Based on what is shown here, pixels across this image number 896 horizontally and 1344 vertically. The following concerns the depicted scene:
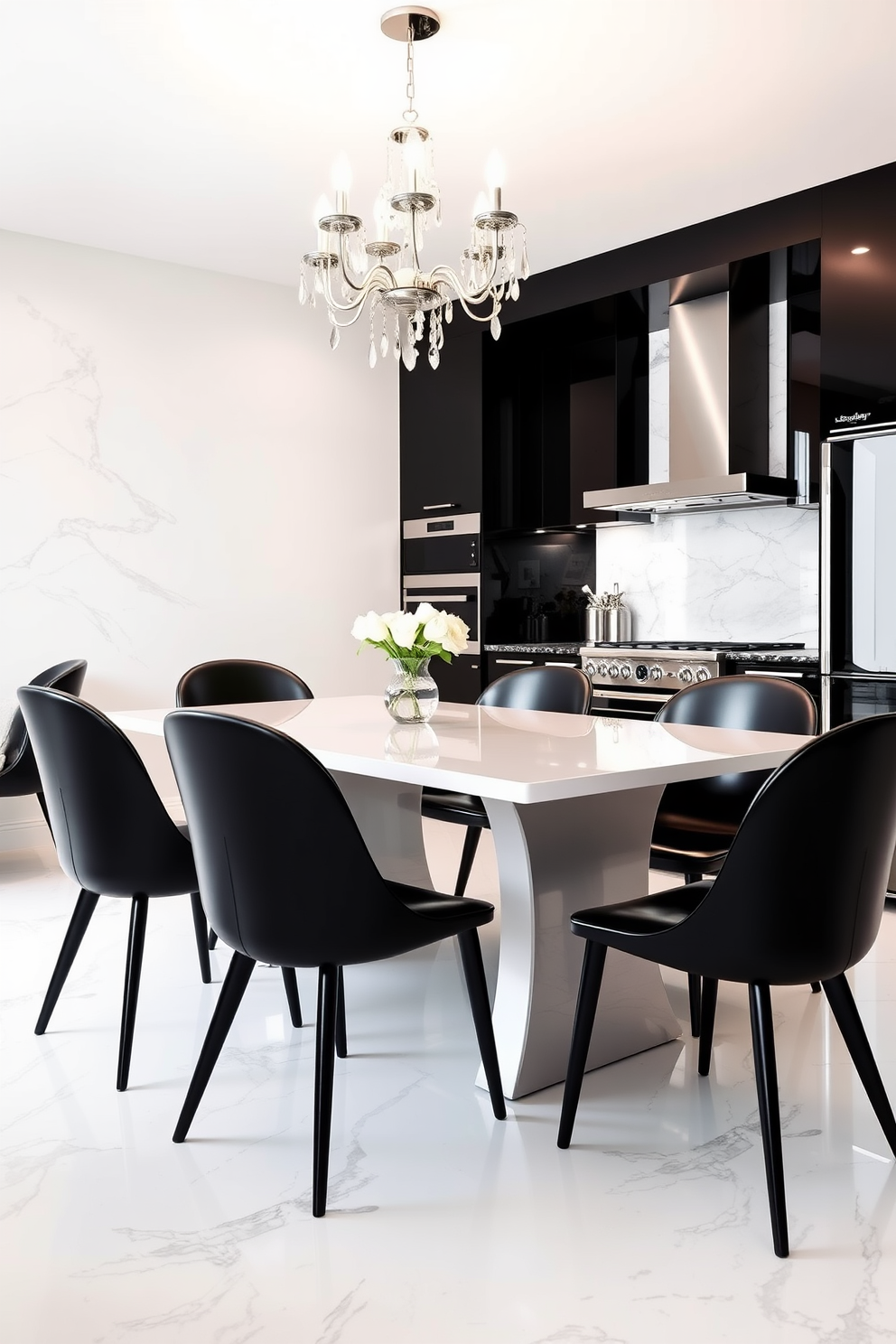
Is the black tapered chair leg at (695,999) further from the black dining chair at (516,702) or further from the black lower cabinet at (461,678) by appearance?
the black lower cabinet at (461,678)

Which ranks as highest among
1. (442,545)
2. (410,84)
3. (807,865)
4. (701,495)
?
(410,84)

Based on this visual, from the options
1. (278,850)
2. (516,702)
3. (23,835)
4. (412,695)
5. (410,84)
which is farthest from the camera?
(23,835)

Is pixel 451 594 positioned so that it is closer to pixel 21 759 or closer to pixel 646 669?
pixel 646 669

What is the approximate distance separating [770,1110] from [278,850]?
865 millimetres

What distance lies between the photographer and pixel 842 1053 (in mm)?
2436

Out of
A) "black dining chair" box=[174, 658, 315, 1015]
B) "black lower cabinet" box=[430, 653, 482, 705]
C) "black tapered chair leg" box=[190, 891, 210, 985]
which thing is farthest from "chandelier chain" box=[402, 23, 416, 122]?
"black lower cabinet" box=[430, 653, 482, 705]

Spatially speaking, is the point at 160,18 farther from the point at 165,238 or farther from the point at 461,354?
the point at 461,354

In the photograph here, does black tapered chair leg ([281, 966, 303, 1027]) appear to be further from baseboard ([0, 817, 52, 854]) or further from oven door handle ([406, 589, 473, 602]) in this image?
oven door handle ([406, 589, 473, 602])

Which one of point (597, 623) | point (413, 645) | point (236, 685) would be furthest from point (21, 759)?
point (597, 623)

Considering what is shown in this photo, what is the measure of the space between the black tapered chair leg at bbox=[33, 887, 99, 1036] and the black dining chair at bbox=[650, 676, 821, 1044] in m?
1.30

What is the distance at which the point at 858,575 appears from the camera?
3.77 metres

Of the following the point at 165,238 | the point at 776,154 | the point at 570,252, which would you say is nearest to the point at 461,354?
the point at 570,252

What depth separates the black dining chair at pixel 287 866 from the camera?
5.71ft

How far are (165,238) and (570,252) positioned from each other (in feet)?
5.66
